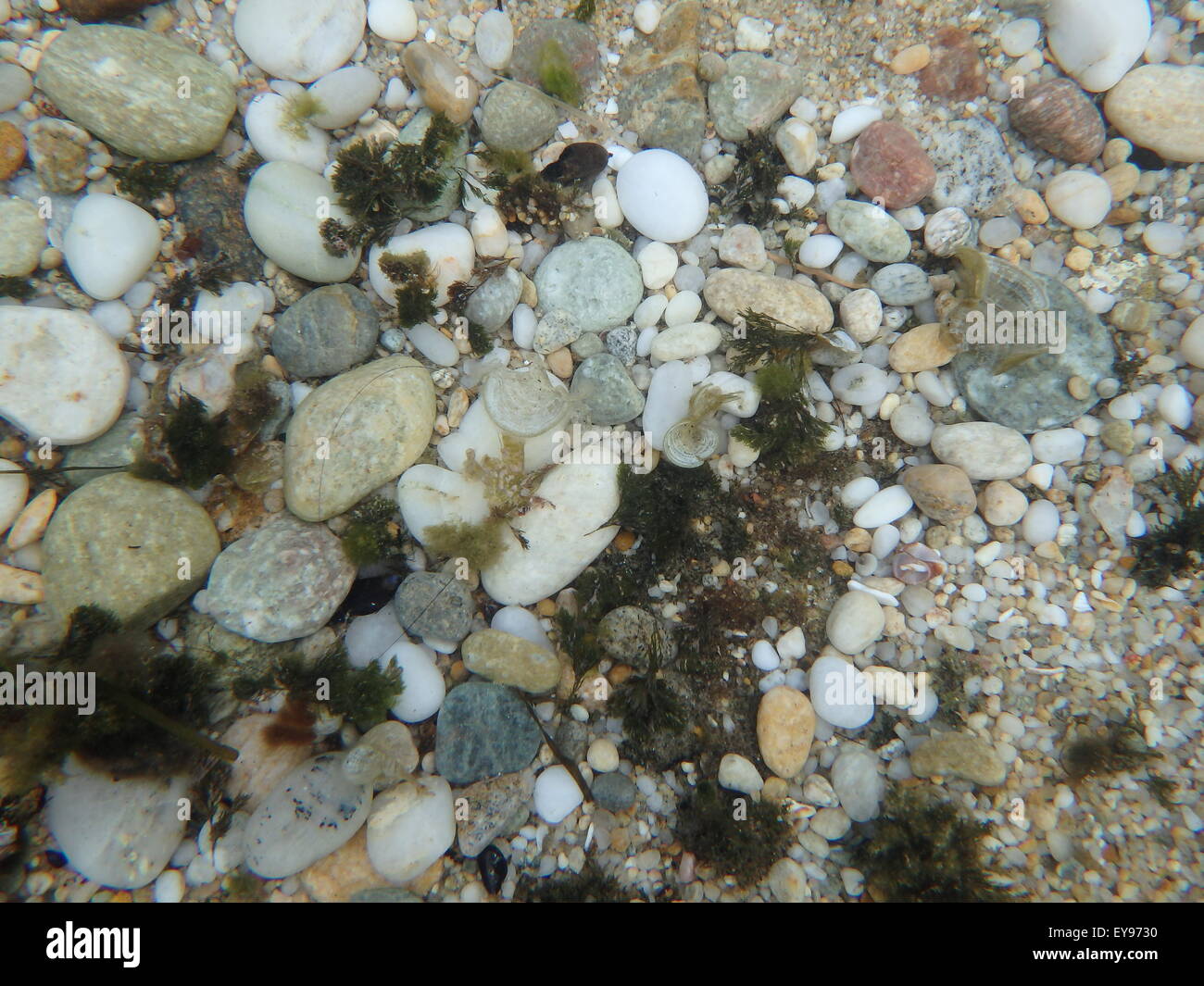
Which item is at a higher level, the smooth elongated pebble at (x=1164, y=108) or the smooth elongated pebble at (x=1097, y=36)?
the smooth elongated pebble at (x=1097, y=36)

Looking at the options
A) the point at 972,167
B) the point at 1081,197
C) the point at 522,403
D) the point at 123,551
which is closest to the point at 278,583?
the point at 123,551

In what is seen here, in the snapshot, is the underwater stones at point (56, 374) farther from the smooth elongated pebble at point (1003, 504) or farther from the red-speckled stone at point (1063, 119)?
the red-speckled stone at point (1063, 119)

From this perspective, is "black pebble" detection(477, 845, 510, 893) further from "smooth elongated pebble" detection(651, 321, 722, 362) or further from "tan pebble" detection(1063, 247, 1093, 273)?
"tan pebble" detection(1063, 247, 1093, 273)

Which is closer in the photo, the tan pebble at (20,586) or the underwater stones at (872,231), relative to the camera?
the tan pebble at (20,586)

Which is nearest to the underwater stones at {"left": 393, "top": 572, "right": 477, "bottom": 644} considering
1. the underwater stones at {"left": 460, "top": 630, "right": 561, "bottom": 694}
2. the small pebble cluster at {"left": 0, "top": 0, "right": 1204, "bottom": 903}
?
the small pebble cluster at {"left": 0, "top": 0, "right": 1204, "bottom": 903}

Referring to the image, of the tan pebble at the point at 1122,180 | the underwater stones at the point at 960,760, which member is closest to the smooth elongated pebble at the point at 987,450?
the underwater stones at the point at 960,760

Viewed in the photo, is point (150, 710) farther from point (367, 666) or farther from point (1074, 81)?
point (1074, 81)
